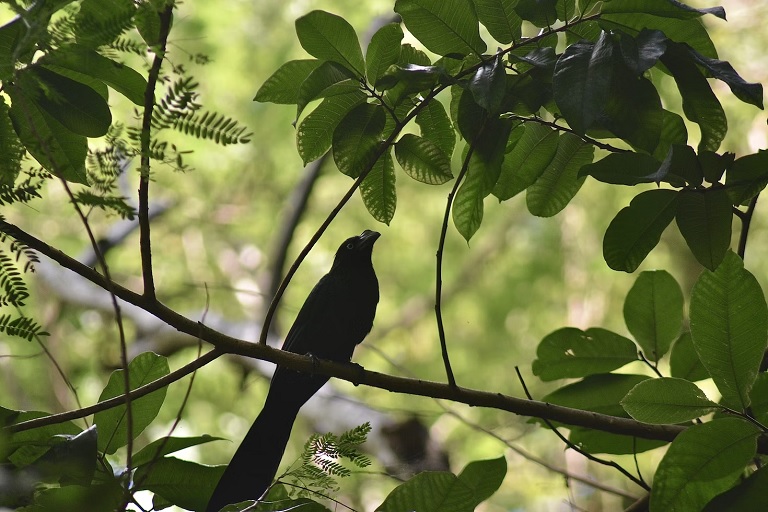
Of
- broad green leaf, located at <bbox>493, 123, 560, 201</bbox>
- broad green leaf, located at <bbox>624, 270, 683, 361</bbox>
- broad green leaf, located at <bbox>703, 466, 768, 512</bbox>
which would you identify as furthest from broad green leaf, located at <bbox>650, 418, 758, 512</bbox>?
broad green leaf, located at <bbox>493, 123, 560, 201</bbox>

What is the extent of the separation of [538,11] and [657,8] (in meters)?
0.24

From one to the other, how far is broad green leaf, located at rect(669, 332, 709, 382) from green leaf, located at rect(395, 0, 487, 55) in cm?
109

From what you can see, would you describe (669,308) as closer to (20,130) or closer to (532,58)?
(532,58)

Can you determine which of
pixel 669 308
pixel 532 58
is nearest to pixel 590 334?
pixel 669 308

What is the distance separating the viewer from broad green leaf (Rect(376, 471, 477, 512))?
5.27 feet

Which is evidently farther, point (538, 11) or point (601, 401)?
point (601, 401)

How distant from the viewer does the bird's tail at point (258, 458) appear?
1.99 meters

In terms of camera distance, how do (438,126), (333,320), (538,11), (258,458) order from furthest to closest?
(333,320) < (258,458) < (438,126) < (538,11)

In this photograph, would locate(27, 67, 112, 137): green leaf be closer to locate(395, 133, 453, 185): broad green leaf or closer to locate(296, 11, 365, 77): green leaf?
locate(296, 11, 365, 77): green leaf

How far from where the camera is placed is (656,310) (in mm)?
2150

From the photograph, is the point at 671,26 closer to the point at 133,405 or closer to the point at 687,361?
the point at 687,361

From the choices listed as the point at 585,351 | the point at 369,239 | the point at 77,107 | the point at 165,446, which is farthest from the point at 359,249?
the point at 77,107

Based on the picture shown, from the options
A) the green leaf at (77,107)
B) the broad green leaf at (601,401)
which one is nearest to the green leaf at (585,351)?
the broad green leaf at (601,401)

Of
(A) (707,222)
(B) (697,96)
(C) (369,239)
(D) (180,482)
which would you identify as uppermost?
(C) (369,239)
